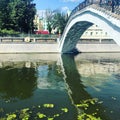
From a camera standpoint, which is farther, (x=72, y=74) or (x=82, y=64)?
(x=82, y=64)

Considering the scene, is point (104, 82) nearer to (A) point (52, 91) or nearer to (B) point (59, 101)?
(A) point (52, 91)

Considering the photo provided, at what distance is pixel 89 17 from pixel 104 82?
8.02 meters

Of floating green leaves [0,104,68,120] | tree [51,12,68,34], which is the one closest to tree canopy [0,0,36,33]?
tree [51,12,68,34]

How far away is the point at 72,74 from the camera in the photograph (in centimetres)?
3769

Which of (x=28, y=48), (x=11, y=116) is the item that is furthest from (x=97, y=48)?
(x=11, y=116)

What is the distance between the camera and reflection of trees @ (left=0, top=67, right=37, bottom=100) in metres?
25.8

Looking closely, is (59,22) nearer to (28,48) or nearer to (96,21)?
(28,48)

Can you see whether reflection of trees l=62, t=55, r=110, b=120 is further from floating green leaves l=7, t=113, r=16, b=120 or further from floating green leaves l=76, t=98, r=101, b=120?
floating green leaves l=7, t=113, r=16, b=120

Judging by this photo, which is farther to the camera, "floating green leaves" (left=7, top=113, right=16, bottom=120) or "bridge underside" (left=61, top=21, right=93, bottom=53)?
"bridge underside" (left=61, top=21, right=93, bottom=53)

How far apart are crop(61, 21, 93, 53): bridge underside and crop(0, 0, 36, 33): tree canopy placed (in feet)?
68.0

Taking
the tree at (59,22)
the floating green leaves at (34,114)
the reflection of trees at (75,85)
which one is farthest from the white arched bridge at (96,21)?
the tree at (59,22)

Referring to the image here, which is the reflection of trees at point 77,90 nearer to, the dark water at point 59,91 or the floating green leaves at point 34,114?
the dark water at point 59,91

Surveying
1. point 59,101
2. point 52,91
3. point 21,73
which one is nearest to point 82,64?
point 21,73

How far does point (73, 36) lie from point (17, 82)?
1134 inches
